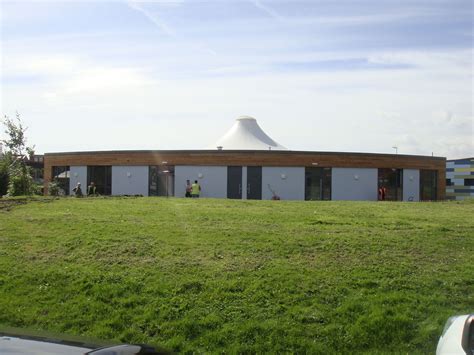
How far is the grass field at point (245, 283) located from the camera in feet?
20.8

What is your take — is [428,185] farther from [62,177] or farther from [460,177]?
[460,177]

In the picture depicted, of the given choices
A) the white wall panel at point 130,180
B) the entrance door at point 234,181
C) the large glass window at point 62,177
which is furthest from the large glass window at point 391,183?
the large glass window at point 62,177

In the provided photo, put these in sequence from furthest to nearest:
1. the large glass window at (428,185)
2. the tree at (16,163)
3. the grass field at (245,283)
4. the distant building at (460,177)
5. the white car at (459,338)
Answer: the distant building at (460,177)
the large glass window at (428,185)
the tree at (16,163)
the grass field at (245,283)
the white car at (459,338)

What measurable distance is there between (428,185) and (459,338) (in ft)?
114

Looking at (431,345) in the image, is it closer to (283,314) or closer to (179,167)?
(283,314)

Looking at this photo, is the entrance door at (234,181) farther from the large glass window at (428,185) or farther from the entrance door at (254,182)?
the large glass window at (428,185)

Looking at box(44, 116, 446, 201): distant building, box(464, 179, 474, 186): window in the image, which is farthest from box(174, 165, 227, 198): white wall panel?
box(464, 179, 474, 186): window

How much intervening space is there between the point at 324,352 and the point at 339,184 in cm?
2756

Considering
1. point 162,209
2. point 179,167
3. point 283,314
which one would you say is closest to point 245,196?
point 179,167

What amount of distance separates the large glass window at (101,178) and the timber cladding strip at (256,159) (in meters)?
0.43

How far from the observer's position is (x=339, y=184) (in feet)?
108

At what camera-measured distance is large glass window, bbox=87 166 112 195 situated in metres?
35.1

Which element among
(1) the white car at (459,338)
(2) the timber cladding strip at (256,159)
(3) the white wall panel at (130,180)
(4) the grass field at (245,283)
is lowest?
(4) the grass field at (245,283)

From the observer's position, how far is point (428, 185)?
120ft
